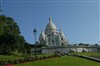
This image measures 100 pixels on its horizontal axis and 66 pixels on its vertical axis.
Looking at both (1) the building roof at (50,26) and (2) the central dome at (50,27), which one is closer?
(2) the central dome at (50,27)

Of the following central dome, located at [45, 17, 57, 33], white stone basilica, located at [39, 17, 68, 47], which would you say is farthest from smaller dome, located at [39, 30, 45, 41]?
central dome, located at [45, 17, 57, 33]

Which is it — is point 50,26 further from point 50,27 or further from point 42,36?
point 42,36

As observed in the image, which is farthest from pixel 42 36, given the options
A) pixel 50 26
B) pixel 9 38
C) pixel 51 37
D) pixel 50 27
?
pixel 9 38

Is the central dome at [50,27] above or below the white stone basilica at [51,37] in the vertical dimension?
above

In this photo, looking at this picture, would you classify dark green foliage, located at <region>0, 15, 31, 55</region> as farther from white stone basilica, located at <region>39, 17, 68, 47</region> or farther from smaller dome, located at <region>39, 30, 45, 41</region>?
smaller dome, located at <region>39, 30, 45, 41</region>

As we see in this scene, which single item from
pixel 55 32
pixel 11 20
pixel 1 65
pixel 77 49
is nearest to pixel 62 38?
pixel 55 32

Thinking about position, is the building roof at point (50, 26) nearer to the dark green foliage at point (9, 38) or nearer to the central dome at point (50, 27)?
the central dome at point (50, 27)

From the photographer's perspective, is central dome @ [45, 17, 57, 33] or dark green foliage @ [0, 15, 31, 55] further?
central dome @ [45, 17, 57, 33]

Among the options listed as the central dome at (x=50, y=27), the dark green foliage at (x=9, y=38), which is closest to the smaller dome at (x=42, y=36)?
the central dome at (x=50, y=27)

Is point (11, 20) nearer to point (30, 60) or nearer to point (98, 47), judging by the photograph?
point (30, 60)

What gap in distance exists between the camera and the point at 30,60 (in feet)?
109

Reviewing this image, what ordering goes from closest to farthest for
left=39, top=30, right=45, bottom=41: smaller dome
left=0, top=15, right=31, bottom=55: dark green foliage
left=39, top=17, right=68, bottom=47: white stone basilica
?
left=0, top=15, right=31, bottom=55: dark green foliage → left=39, top=17, right=68, bottom=47: white stone basilica → left=39, top=30, right=45, bottom=41: smaller dome

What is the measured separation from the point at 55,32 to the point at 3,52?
67851 millimetres

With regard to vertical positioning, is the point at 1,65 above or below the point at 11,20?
below
